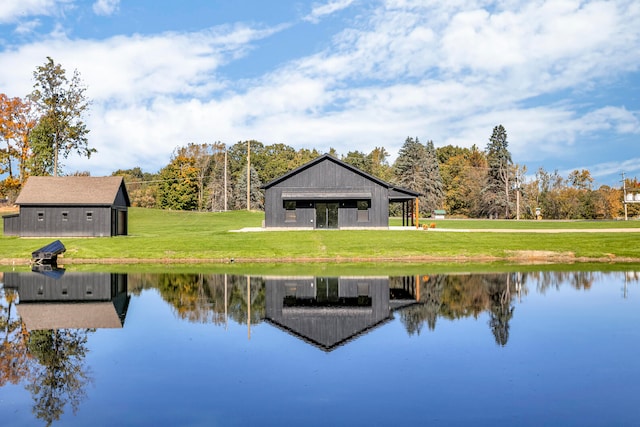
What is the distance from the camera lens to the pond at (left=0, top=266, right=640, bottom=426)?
8.09 meters

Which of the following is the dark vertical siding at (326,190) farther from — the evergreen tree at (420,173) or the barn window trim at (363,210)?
the evergreen tree at (420,173)

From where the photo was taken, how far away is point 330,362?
10.7m

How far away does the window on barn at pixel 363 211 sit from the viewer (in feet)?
148

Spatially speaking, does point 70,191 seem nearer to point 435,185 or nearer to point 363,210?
point 363,210

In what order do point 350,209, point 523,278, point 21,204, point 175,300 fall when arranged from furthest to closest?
point 350,209 → point 21,204 → point 523,278 → point 175,300

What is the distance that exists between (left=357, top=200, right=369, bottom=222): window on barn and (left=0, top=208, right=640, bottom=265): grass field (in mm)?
3885

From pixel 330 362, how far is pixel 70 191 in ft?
127

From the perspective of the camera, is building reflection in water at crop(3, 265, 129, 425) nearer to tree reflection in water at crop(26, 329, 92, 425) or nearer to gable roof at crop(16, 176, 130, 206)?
tree reflection in water at crop(26, 329, 92, 425)

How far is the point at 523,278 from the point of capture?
23.3 m

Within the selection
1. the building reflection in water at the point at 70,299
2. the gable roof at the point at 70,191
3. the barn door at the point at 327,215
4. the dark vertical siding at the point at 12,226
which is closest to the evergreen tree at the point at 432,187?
the barn door at the point at 327,215

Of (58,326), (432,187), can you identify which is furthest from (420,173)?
(58,326)

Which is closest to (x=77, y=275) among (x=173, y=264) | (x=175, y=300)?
(x=173, y=264)

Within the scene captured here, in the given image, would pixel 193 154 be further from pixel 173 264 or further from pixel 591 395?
pixel 591 395

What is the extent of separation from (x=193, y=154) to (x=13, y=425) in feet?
285
